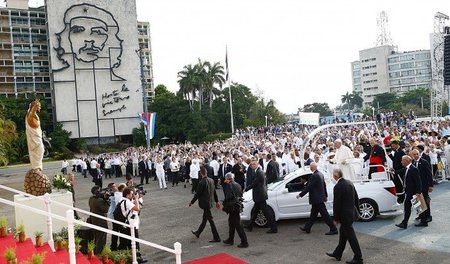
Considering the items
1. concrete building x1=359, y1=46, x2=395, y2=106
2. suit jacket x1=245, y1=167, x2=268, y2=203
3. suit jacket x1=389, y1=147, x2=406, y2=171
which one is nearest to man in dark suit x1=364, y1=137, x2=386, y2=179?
suit jacket x1=389, y1=147, x2=406, y2=171

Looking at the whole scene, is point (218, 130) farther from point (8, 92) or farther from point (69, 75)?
point (8, 92)

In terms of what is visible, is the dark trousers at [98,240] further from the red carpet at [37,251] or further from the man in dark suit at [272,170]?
the man in dark suit at [272,170]

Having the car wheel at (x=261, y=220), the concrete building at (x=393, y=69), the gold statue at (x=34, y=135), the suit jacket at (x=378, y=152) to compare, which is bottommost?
the car wheel at (x=261, y=220)

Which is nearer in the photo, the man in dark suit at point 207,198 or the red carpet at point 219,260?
the red carpet at point 219,260

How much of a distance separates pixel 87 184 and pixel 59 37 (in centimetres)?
4627

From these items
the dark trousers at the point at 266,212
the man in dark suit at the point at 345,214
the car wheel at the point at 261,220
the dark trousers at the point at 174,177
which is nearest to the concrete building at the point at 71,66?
the dark trousers at the point at 174,177

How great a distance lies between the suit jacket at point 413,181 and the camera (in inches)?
387

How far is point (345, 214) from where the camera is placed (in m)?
7.98

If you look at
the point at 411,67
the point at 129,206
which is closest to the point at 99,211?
the point at 129,206

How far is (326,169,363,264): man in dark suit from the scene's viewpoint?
25.9 ft

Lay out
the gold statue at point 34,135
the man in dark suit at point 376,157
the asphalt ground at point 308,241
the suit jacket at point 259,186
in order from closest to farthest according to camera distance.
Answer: the asphalt ground at point 308,241 → the gold statue at point 34,135 → the suit jacket at point 259,186 → the man in dark suit at point 376,157

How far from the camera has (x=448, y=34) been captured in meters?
26.0

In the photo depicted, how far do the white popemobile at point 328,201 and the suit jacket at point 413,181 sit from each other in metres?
1.11

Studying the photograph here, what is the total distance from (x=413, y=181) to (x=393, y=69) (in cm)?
15635
